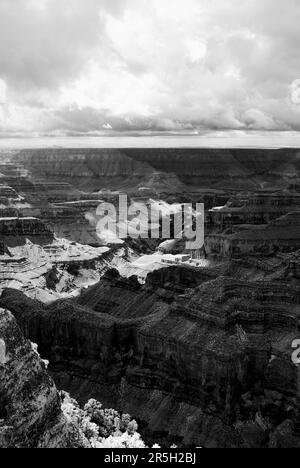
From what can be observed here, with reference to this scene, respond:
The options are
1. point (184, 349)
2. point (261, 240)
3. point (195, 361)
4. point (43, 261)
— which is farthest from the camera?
point (43, 261)

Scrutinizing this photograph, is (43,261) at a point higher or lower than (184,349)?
lower

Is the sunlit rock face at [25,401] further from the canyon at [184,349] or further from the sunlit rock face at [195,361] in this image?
the sunlit rock face at [195,361]

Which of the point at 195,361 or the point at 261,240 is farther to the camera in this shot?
the point at 261,240

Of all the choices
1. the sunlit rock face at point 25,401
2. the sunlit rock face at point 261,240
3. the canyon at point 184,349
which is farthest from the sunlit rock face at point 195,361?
the sunlit rock face at point 261,240

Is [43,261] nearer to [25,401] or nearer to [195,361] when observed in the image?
[195,361]

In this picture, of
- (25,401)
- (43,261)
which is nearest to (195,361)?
(25,401)
